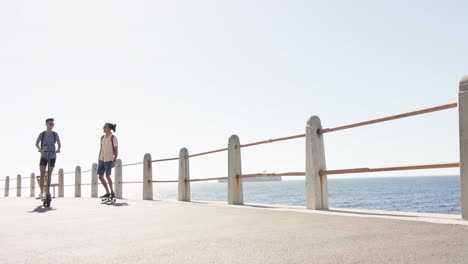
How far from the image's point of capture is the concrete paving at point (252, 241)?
2627 mm

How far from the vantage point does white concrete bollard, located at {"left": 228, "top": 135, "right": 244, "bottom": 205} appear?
812cm

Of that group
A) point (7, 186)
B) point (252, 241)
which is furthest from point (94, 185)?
point (252, 241)

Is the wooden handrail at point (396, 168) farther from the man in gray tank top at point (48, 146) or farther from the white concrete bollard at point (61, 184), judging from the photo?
the white concrete bollard at point (61, 184)

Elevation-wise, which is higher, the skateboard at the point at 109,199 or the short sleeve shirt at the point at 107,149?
the short sleeve shirt at the point at 107,149

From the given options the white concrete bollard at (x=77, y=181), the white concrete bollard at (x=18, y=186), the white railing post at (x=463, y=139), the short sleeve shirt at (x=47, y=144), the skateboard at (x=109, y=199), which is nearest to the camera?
the white railing post at (x=463, y=139)

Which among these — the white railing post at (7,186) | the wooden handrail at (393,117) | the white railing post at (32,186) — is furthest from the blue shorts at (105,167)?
the white railing post at (7,186)

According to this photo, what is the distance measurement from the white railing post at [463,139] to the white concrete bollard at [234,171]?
456cm

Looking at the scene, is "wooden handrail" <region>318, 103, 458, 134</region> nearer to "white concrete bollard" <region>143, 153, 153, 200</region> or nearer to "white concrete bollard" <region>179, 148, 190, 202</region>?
"white concrete bollard" <region>179, 148, 190, 202</region>

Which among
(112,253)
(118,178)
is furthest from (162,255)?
(118,178)

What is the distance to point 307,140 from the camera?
20.9 feet

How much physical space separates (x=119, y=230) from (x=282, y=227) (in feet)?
5.13

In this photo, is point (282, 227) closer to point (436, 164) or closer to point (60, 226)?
point (436, 164)

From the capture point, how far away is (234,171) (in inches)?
327

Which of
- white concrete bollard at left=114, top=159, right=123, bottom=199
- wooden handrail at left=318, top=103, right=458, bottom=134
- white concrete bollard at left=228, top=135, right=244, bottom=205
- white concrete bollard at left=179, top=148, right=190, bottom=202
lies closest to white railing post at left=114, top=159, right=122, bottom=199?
white concrete bollard at left=114, top=159, right=123, bottom=199
